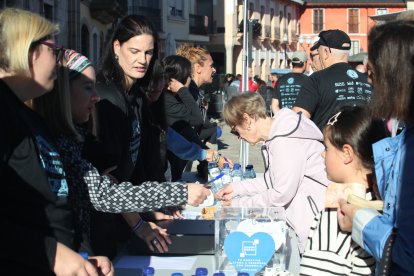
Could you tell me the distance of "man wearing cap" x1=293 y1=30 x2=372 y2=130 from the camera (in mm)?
5086

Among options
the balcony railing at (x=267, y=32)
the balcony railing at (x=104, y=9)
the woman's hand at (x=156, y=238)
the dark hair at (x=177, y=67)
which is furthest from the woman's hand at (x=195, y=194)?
the balcony railing at (x=267, y=32)

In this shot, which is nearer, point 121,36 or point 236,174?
point 121,36

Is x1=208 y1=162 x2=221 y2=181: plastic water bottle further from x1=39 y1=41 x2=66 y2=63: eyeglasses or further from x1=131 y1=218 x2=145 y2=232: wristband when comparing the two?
x1=39 y1=41 x2=66 y2=63: eyeglasses

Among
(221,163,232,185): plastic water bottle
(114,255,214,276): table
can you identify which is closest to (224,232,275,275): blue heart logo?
(114,255,214,276): table

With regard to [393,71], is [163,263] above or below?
below

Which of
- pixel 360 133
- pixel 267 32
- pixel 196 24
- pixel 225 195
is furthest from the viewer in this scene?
pixel 267 32

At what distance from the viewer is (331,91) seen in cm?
512

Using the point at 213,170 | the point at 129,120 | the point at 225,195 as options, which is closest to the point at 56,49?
the point at 129,120

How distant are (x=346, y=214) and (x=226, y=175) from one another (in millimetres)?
2916

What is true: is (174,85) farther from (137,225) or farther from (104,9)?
(104,9)

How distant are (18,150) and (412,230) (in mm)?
1028

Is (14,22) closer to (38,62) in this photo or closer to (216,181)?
(38,62)

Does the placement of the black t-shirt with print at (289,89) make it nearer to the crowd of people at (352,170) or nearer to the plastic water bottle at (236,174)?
the plastic water bottle at (236,174)

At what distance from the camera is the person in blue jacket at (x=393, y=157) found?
1751 mm
